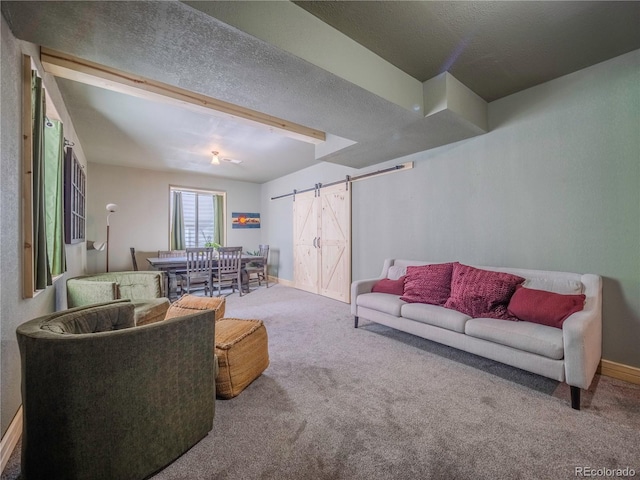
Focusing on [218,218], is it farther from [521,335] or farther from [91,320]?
[521,335]

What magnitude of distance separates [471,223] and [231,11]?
119 inches

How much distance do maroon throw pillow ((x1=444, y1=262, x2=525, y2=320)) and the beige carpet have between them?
1.60ft

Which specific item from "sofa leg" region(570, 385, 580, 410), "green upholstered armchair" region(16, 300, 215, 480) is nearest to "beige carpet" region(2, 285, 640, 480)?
"sofa leg" region(570, 385, 580, 410)

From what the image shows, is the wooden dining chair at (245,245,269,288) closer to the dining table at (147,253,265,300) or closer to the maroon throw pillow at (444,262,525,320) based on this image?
the dining table at (147,253,265,300)

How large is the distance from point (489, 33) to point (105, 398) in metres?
3.20

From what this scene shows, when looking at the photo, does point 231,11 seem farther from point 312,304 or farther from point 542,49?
point 312,304

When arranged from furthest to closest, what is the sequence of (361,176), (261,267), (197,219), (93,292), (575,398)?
(197,219), (261,267), (361,176), (93,292), (575,398)

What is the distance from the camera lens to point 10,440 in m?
1.47

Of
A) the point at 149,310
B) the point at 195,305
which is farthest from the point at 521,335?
the point at 149,310

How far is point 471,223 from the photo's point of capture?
322cm

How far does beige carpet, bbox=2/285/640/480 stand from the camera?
1.39 metres

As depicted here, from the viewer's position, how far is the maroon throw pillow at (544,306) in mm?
2098

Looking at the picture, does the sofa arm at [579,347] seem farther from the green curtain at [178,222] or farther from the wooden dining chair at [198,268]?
the green curtain at [178,222]

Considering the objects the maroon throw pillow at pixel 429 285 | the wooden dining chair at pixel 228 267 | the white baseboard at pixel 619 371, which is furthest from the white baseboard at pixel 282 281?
the white baseboard at pixel 619 371
